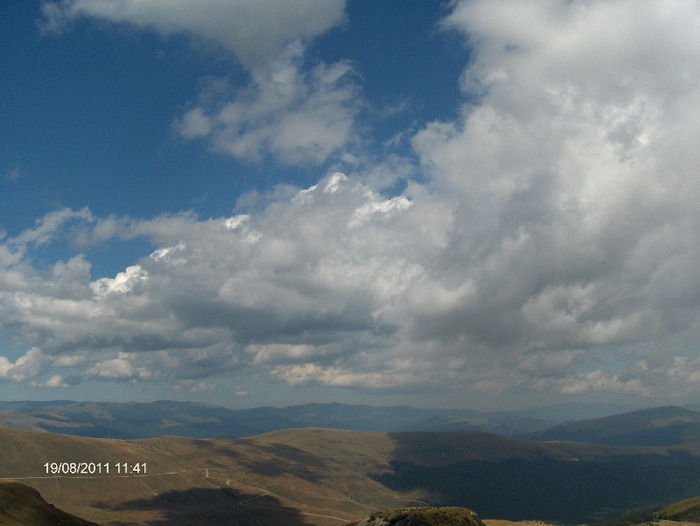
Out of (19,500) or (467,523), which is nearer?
(467,523)

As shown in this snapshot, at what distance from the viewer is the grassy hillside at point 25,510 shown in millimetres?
132613

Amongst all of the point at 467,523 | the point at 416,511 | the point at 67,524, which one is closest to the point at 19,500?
the point at 67,524

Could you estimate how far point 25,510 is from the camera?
142 metres

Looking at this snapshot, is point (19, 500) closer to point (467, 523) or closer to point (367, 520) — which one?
point (367, 520)

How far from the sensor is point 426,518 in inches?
4653

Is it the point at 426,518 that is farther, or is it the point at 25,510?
the point at 25,510

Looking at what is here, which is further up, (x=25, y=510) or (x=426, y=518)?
(x=426, y=518)

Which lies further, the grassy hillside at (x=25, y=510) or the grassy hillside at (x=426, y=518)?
the grassy hillside at (x=25, y=510)

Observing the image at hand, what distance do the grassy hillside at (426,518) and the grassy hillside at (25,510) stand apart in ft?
327

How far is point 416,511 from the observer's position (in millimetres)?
124500

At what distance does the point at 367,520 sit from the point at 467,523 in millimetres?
28742

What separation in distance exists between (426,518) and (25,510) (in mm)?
126246

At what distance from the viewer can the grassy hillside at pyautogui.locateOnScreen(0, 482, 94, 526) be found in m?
133

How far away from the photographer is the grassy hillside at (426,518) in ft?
381
